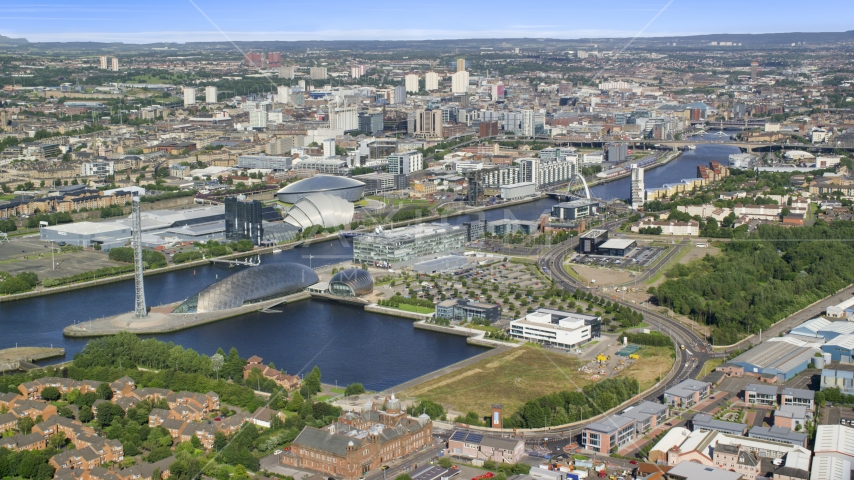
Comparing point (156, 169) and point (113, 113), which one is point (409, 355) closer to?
point (156, 169)

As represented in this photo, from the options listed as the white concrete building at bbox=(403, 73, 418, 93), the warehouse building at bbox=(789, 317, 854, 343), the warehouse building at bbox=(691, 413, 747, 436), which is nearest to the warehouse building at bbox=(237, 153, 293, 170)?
the warehouse building at bbox=(789, 317, 854, 343)

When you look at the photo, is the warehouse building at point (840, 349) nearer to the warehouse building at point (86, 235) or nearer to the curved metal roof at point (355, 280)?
the curved metal roof at point (355, 280)

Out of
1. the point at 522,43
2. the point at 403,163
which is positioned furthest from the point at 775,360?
the point at 522,43

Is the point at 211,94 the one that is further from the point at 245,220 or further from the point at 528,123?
the point at 245,220

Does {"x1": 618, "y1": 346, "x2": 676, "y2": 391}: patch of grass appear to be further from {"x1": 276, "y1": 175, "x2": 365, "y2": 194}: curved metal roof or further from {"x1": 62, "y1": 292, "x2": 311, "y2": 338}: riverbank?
{"x1": 276, "y1": 175, "x2": 365, "y2": 194}: curved metal roof

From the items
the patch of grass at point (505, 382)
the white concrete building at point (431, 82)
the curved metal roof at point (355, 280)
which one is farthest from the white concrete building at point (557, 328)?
the white concrete building at point (431, 82)
